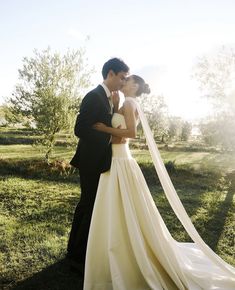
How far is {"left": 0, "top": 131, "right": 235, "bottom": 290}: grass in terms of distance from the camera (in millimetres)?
6227

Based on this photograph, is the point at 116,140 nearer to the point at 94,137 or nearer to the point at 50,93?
the point at 94,137

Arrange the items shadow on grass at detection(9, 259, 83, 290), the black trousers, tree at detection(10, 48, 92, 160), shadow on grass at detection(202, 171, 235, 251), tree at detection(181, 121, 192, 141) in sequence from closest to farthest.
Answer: shadow on grass at detection(9, 259, 83, 290)
the black trousers
shadow on grass at detection(202, 171, 235, 251)
tree at detection(10, 48, 92, 160)
tree at detection(181, 121, 192, 141)

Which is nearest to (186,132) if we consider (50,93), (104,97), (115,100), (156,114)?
(156,114)

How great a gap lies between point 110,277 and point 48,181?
10.7 m

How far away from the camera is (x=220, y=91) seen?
23.2m

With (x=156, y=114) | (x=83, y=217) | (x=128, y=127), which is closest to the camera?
(x=128, y=127)

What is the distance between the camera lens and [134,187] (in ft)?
18.6

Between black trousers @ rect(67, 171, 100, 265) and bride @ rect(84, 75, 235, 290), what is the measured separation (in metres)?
0.34

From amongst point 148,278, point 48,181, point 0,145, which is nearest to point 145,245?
point 148,278

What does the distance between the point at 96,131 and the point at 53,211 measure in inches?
208

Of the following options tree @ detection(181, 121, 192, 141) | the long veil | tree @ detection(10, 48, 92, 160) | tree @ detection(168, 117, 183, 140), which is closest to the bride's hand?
the long veil

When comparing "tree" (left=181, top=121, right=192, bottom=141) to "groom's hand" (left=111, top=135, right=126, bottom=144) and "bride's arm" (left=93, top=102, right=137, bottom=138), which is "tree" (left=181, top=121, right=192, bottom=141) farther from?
"bride's arm" (left=93, top=102, right=137, bottom=138)

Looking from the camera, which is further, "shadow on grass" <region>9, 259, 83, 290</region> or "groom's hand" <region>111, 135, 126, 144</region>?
"groom's hand" <region>111, 135, 126, 144</region>

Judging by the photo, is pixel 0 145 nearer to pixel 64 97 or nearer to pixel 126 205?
pixel 64 97
